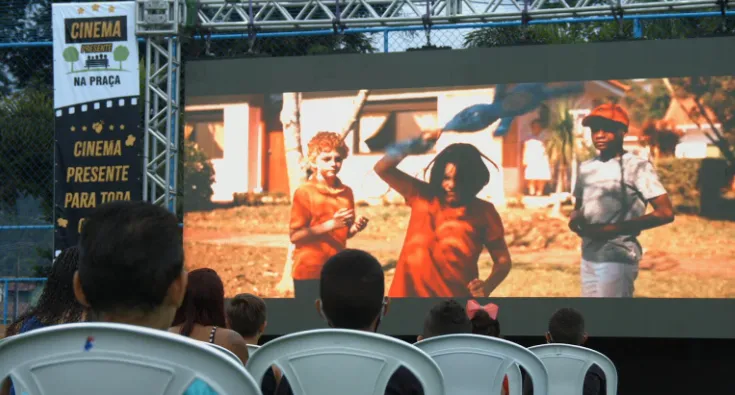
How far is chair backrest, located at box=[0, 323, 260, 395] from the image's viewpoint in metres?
1.18

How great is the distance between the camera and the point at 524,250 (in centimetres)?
847

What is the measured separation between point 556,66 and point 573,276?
1788mm

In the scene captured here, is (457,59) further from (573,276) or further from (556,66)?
(573,276)

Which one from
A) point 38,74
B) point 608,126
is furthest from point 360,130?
point 38,74

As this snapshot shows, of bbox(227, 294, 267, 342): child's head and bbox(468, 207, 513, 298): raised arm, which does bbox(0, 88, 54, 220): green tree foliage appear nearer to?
bbox(468, 207, 513, 298): raised arm

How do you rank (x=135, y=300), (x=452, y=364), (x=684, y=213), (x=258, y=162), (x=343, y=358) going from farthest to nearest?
(x=258, y=162), (x=684, y=213), (x=452, y=364), (x=343, y=358), (x=135, y=300)

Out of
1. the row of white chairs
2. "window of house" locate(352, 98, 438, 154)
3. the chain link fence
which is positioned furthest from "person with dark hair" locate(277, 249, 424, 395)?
the chain link fence

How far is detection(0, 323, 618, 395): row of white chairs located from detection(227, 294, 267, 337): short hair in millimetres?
798

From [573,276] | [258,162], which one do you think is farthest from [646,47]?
[258,162]

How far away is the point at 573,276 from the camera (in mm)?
8328

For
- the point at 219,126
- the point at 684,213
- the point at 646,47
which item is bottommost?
the point at 684,213

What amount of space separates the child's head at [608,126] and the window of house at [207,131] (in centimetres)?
329

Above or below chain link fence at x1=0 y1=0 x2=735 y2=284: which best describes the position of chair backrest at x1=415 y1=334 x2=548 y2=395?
below

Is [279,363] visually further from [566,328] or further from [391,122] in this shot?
[391,122]
